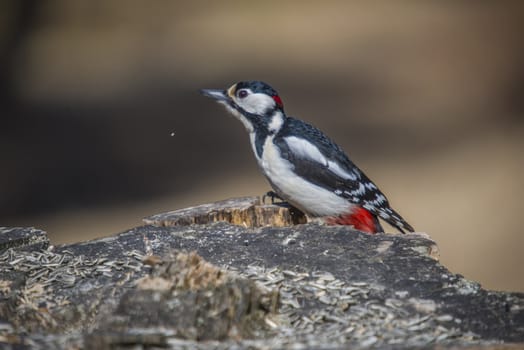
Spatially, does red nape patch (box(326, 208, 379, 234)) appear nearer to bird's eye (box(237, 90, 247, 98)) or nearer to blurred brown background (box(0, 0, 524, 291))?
bird's eye (box(237, 90, 247, 98))

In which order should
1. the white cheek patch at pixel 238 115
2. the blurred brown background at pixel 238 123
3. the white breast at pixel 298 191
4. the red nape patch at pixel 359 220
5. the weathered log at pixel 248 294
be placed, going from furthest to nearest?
the blurred brown background at pixel 238 123, the white cheek patch at pixel 238 115, the red nape patch at pixel 359 220, the white breast at pixel 298 191, the weathered log at pixel 248 294

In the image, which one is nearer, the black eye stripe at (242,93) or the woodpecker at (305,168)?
the woodpecker at (305,168)

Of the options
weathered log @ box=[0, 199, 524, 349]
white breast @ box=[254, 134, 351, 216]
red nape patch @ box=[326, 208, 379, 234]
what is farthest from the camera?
red nape patch @ box=[326, 208, 379, 234]

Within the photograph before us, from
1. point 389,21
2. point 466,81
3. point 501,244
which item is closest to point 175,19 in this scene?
point 389,21

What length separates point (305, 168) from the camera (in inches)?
235

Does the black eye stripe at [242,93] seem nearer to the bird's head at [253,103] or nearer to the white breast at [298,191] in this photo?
the bird's head at [253,103]

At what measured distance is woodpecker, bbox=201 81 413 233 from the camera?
5941 mm

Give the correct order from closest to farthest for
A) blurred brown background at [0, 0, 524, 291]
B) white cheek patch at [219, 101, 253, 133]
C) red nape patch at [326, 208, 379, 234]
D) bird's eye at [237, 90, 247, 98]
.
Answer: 1. red nape patch at [326, 208, 379, 234]
2. bird's eye at [237, 90, 247, 98]
3. white cheek patch at [219, 101, 253, 133]
4. blurred brown background at [0, 0, 524, 291]

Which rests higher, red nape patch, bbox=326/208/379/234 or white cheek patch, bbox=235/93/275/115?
white cheek patch, bbox=235/93/275/115

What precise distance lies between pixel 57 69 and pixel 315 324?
976 cm

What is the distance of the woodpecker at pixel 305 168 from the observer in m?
5.94

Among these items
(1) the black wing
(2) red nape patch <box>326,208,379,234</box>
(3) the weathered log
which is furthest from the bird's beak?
(3) the weathered log

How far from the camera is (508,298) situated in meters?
3.86

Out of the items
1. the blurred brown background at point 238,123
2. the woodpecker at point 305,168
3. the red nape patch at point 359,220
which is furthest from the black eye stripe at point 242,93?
the blurred brown background at point 238,123
